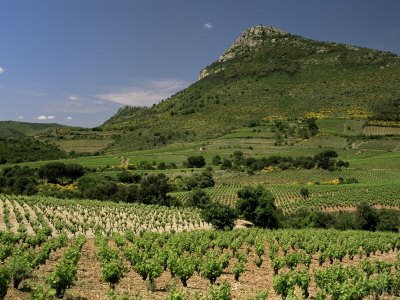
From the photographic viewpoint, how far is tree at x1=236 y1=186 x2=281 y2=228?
210 feet

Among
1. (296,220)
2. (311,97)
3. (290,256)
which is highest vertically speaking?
(311,97)

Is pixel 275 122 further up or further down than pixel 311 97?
further down

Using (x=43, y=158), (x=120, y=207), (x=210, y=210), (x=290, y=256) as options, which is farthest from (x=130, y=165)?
(x=290, y=256)

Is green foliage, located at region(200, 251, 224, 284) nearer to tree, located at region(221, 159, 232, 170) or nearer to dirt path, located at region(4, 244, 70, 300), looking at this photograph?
dirt path, located at region(4, 244, 70, 300)

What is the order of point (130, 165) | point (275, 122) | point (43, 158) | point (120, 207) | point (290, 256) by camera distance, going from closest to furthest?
point (290, 256), point (120, 207), point (130, 165), point (43, 158), point (275, 122)

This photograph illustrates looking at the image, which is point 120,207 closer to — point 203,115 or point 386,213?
point 386,213

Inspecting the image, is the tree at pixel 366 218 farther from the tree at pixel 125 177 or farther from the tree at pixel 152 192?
the tree at pixel 125 177

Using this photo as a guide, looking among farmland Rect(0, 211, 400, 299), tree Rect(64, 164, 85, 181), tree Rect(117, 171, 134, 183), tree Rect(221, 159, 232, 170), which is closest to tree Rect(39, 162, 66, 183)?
tree Rect(64, 164, 85, 181)

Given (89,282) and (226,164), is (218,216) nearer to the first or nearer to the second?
(89,282)

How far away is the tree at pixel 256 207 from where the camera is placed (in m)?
64.1

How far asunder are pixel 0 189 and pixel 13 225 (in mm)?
67975

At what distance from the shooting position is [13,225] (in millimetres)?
40094

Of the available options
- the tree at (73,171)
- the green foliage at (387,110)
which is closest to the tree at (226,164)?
the tree at (73,171)

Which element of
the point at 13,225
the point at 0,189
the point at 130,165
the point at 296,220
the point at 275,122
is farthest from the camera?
the point at 275,122
